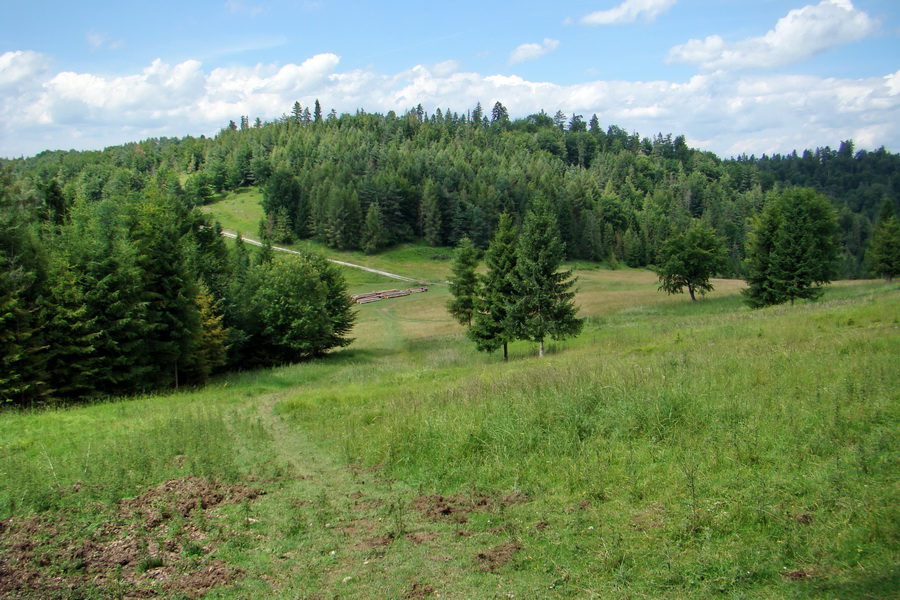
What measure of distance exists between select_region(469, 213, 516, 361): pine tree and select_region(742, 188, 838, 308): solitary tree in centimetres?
2431

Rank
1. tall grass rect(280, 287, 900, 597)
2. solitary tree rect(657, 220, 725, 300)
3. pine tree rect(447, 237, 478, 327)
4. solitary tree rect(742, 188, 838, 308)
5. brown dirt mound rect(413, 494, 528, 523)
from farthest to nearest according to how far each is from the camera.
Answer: solitary tree rect(657, 220, 725, 300), pine tree rect(447, 237, 478, 327), solitary tree rect(742, 188, 838, 308), brown dirt mound rect(413, 494, 528, 523), tall grass rect(280, 287, 900, 597)

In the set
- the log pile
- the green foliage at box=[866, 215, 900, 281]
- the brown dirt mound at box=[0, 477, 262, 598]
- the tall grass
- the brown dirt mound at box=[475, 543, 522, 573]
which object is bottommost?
the log pile

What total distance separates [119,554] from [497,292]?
2808 cm

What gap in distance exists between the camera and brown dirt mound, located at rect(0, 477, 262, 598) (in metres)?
5.97

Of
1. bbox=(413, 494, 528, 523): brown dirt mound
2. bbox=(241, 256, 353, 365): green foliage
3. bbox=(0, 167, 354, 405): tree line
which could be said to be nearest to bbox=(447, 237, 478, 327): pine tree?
bbox=(241, 256, 353, 365): green foliage

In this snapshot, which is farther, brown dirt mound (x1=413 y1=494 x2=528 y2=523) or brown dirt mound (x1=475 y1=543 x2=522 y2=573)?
brown dirt mound (x1=413 y1=494 x2=528 y2=523)

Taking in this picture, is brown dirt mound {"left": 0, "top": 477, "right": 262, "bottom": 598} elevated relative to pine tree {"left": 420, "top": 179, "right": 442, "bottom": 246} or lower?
lower

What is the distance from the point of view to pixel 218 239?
54.4m

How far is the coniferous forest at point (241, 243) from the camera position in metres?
23.0

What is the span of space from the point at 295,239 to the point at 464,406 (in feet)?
313

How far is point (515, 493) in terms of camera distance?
7992mm

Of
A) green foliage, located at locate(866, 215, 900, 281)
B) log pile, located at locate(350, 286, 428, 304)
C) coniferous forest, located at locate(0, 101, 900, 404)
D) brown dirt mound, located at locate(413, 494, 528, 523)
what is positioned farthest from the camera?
log pile, located at locate(350, 286, 428, 304)

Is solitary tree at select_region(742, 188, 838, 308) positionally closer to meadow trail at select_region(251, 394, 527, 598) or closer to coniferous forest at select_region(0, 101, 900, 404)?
coniferous forest at select_region(0, 101, 900, 404)

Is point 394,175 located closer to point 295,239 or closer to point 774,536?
point 295,239
